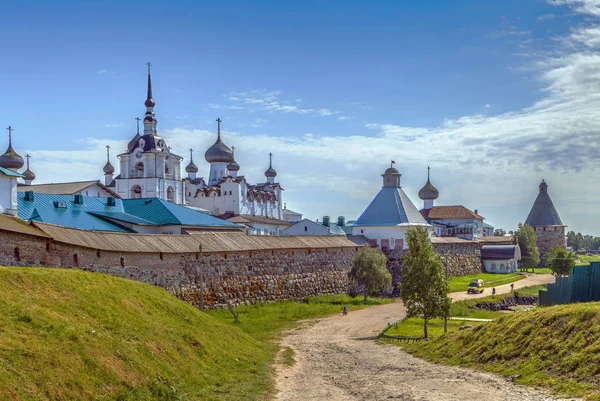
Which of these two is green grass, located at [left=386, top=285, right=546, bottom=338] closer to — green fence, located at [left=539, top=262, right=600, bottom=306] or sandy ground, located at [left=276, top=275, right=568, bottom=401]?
sandy ground, located at [left=276, top=275, right=568, bottom=401]

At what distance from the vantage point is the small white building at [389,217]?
42.4 metres

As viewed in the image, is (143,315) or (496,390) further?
(143,315)

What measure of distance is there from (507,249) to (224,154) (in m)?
28.9

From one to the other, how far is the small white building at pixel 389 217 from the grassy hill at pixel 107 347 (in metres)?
25.8

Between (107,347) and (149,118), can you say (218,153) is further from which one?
(107,347)

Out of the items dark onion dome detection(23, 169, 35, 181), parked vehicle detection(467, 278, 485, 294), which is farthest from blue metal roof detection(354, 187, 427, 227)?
dark onion dome detection(23, 169, 35, 181)

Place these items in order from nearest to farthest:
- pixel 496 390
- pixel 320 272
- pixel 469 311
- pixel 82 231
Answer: pixel 496 390
pixel 82 231
pixel 469 311
pixel 320 272

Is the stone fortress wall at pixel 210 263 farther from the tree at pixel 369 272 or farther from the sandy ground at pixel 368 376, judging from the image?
the sandy ground at pixel 368 376

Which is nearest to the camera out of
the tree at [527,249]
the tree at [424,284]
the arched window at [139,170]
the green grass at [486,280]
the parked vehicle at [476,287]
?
the tree at [424,284]

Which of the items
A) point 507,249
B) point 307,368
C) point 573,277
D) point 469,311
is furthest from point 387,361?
point 507,249

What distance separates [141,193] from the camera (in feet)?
197

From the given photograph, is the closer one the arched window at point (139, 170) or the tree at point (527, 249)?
the tree at point (527, 249)

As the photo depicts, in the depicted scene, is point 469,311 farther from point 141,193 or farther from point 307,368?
point 141,193

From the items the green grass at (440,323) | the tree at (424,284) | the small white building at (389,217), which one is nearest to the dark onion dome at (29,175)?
the small white building at (389,217)
